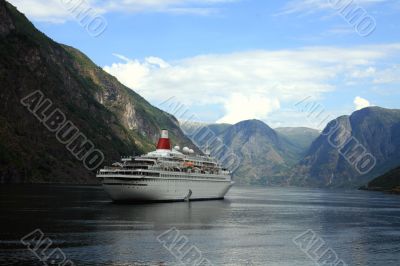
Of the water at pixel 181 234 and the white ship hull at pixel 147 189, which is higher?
the white ship hull at pixel 147 189

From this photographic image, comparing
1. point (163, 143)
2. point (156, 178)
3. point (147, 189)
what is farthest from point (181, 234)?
point (163, 143)

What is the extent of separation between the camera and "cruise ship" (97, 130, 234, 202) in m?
157

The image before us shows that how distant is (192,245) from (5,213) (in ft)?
156

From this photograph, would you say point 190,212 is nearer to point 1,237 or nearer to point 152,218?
point 152,218

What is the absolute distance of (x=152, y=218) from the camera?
4751 inches

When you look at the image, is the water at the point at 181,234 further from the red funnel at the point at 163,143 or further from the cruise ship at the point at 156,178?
the red funnel at the point at 163,143

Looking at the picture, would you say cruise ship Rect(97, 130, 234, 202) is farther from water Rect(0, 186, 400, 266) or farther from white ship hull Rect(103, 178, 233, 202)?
water Rect(0, 186, 400, 266)

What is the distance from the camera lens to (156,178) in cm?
16338

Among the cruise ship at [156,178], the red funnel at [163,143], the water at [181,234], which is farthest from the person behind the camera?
the red funnel at [163,143]

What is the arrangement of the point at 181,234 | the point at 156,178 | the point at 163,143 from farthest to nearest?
the point at 163,143
the point at 156,178
the point at 181,234

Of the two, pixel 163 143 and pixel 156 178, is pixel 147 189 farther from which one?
pixel 163 143

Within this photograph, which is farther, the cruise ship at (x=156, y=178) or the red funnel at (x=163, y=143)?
the red funnel at (x=163, y=143)

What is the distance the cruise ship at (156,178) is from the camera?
516 feet

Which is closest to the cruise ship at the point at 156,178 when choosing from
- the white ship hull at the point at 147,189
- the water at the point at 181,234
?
the white ship hull at the point at 147,189
